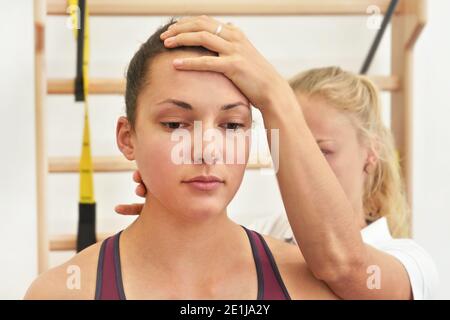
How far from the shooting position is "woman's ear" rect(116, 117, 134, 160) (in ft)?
2.66

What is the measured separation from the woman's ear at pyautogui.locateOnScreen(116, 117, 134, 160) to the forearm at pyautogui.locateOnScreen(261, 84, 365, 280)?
0.63ft

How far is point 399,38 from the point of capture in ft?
5.40

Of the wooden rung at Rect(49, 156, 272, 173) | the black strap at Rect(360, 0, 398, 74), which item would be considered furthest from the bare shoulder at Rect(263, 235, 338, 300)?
the black strap at Rect(360, 0, 398, 74)

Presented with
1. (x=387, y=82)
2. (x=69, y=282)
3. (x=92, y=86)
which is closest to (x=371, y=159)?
(x=387, y=82)

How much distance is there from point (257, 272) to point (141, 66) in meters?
0.32

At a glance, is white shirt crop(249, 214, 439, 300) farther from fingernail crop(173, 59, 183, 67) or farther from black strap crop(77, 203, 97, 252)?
Answer: fingernail crop(173, 59, 183, 67)

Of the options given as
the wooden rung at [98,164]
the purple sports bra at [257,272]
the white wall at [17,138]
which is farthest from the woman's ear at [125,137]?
the white wall at [17,138]

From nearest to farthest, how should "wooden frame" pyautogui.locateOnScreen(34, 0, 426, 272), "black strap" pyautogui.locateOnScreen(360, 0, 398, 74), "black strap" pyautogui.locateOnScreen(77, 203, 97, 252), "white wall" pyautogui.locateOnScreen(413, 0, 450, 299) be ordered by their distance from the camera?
"black strap" pyautogui.locateOnScreen(77, 203, 97, 252)
"wooden frame" pyautogui.locateOnScreen(34, 0, 426, 272)
"black strap" pyautogui.locateOnScreen(360, 0, 398, 74)
"white wall" pyautogui.locateOnScreen(413, 0, 450, 299)

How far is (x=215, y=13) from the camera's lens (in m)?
1.43

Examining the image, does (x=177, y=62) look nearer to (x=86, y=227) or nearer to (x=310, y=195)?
(x=310, y=195)

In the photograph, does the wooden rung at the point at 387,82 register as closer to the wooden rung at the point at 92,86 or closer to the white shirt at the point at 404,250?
the white shirt at the point at 404,250

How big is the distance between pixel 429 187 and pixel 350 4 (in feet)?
1.86

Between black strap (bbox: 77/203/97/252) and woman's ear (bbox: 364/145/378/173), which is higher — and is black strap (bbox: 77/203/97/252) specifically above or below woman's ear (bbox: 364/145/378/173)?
below

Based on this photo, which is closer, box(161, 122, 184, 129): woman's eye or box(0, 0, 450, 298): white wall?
box(161, 122, 184, 129): woman's eye
